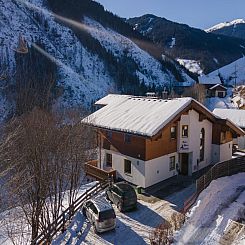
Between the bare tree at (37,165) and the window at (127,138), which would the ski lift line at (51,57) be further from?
the bare tree at (37,165)

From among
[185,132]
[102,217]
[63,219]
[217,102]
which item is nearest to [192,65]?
[217,102]

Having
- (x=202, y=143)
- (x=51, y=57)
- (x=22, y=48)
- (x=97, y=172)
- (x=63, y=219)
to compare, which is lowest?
(x=63, y=219)

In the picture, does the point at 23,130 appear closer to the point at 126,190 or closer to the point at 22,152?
the point at 22,152

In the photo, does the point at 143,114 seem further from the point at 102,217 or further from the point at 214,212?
the point at 102,217

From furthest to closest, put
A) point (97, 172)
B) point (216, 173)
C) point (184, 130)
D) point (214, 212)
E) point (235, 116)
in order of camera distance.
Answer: point (235, 116) → point (97, 172) → point (184, 130) → point (216, 173) → point (214, 212)

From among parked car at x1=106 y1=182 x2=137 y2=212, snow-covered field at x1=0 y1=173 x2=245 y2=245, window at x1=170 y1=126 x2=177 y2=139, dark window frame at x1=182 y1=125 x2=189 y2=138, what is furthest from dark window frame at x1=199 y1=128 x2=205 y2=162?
parked car at x1=106 y1=182 x2=137 y2=212

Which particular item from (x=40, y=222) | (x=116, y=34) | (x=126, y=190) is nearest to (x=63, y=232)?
(x=40, y=222)

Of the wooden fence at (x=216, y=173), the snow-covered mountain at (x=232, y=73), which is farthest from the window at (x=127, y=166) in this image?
the snow-covered mountain at (x=232, y=73)
